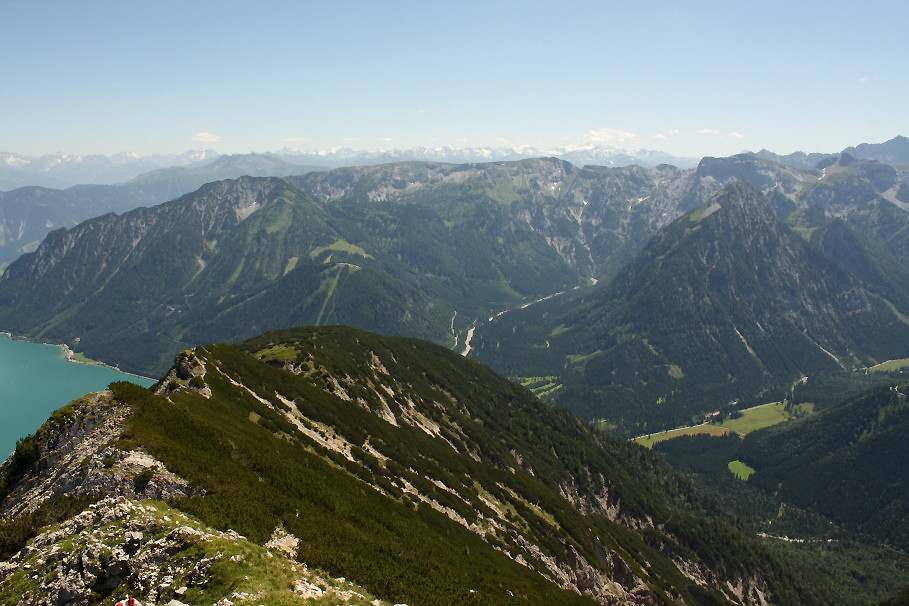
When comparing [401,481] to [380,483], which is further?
[401,481]

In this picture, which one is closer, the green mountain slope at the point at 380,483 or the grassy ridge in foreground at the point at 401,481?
the green mountain slope at the point at 380,483

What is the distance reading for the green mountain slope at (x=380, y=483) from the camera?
166 ft

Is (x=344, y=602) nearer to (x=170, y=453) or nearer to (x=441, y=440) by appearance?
(x=170, y=453)

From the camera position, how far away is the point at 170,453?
54406 mm

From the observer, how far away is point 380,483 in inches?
3541

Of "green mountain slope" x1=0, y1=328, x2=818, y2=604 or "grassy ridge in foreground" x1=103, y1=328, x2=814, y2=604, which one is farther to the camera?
"grassy ridge in foreground" x1=103, y1=328, x2=814, y2=604

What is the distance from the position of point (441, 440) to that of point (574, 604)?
6338 centimetres

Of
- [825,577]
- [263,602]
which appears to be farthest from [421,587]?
[825,577]

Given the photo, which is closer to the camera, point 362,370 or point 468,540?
point 468,540

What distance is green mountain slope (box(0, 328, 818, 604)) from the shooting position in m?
50.6

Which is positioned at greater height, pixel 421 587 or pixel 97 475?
pixel 97 475

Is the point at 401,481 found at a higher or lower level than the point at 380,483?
lower

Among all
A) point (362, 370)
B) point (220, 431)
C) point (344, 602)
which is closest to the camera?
point (344, 602)

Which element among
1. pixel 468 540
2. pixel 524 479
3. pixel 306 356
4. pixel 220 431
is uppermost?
pixel 220 431
